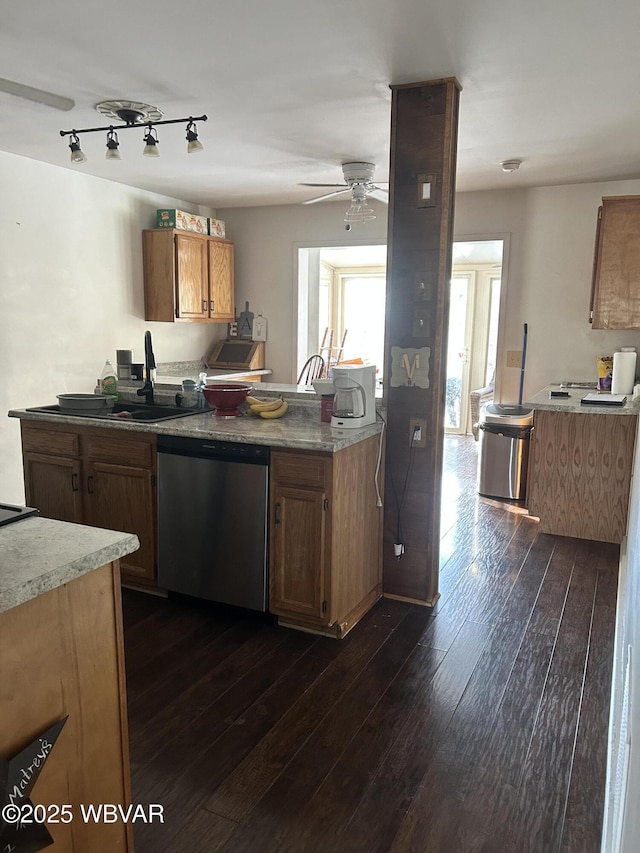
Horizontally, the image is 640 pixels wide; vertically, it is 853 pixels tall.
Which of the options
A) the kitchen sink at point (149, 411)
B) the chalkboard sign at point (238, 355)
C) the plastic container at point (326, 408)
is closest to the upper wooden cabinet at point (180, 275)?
the chalkboard sign at point (238, 355)

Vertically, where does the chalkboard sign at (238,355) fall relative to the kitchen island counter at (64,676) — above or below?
above

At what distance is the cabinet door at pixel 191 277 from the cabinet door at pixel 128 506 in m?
2.60

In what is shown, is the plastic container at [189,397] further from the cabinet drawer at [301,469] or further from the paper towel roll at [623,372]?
the paper towel roll at [623,372]

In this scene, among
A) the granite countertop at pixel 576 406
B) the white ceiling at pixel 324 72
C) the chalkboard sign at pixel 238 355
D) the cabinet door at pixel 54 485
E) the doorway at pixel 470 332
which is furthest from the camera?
the doorway at pixel 470 332

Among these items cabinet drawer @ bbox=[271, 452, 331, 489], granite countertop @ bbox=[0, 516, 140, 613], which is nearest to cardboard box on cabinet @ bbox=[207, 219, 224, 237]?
cabinet drawer @ bbox=[271, 452, 331, 489]

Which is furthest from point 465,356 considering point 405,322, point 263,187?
point 405,322

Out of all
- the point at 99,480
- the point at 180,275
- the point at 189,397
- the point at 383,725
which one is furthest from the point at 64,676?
the point at 180,275

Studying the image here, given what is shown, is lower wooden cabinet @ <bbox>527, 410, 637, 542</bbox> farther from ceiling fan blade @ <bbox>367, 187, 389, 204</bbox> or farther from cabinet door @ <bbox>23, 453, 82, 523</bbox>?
cabinet door @ <bbox>23, 453, 82, 523</bbox>

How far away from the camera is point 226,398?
10.9 ft

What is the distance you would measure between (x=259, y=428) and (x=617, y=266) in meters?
3.14

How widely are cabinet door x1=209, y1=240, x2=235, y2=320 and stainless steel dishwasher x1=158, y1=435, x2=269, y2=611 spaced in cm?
325

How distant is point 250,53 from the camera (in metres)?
2.61

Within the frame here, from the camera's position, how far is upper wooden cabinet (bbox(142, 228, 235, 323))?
17.8 feet

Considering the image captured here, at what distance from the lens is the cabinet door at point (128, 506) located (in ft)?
10.2
